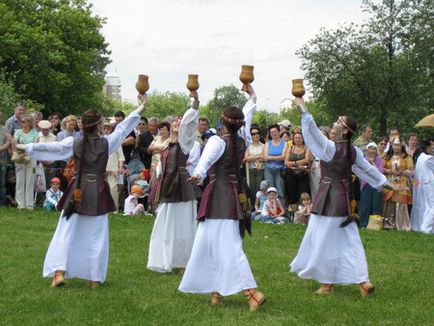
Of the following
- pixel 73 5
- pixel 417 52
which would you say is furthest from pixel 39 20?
pixel 417 52

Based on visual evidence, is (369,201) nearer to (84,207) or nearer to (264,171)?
(264,171)

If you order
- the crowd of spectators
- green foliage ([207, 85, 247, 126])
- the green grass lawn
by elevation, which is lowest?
the green grass lawn

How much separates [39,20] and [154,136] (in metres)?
36.1

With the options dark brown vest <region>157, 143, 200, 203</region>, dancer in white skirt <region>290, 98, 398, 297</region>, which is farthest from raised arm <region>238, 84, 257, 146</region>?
dark brown vest <region>157, 143, 200, 203</region>

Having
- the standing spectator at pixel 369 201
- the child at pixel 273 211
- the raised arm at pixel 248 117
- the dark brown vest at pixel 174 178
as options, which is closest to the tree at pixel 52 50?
the child at pixel 273 211

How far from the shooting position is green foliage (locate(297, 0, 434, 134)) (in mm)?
35500

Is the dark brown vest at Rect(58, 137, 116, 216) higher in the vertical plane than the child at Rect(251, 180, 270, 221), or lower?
higher

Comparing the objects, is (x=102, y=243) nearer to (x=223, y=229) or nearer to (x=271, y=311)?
(x=223, y=229)

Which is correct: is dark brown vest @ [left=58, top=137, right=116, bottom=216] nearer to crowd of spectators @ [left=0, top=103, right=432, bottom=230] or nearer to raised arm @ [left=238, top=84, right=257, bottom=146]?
raised arm @ [left=238, top=84, right=257, bottom=146]

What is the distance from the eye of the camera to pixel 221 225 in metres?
8.21

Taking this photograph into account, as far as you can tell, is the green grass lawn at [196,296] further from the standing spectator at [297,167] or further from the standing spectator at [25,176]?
the standing spectator at [25,176]

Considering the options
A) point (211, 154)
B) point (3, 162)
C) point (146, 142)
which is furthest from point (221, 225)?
point (3, 162)

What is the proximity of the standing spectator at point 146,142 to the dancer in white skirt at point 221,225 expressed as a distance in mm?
8120

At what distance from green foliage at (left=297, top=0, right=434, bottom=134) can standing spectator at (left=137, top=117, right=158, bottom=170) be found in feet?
66.8
